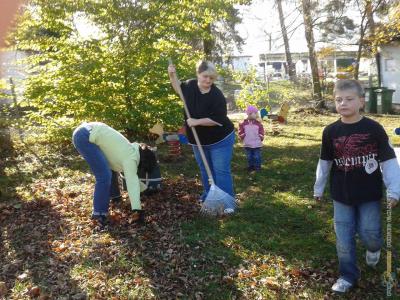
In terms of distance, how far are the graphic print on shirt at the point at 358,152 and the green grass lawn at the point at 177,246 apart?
114cm

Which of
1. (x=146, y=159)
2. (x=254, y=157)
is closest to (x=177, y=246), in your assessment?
(x=146, y=159)

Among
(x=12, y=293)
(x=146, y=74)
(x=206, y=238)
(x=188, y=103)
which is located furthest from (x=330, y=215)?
(x=146, y=74)

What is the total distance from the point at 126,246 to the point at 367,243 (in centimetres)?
255

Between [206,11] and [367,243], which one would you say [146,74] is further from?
[367,243]

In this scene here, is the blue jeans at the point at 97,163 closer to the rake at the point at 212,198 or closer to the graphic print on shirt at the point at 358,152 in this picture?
the rake at the point at 212,198

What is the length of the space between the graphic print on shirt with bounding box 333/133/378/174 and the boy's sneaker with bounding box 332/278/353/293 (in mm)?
1010

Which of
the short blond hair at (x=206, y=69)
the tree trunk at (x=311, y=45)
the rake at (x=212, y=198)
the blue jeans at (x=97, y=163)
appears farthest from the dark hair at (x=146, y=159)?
the tree trunk at (x=311, y=45)

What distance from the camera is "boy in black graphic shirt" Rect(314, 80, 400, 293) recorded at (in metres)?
3.52

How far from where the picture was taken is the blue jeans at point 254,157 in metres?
8.12

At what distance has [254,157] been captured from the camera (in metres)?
8.17

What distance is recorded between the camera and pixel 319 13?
20.8 m

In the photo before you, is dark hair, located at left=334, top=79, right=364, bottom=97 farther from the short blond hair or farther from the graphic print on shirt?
the short blond hair

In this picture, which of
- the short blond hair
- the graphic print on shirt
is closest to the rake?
the short blond hair

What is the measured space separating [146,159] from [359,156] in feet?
10.1
